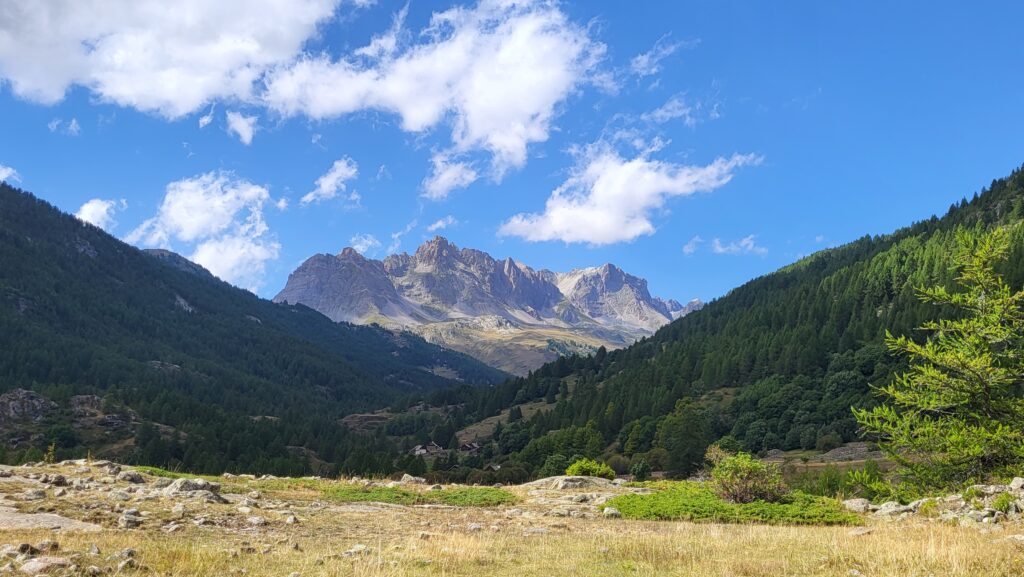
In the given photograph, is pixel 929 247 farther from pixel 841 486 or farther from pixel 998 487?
pixel 998 487

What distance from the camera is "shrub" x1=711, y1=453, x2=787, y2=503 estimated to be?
27203 mm

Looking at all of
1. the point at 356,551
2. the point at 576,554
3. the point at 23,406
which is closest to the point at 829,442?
the point at 576,554

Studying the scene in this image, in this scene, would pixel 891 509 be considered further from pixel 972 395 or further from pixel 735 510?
pixel 972 395

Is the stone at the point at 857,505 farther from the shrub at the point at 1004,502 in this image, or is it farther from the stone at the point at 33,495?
the stone at the point at 33,495

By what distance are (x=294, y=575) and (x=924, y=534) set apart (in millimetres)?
15854

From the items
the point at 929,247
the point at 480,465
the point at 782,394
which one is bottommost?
the point at 480,465

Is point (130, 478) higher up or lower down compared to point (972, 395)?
lower down

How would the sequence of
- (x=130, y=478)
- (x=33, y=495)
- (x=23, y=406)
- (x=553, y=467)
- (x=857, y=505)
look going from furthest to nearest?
(x=23, y=406) → (x=553, y=467) → (x=130, y=478) → (x=857, y=505) → (x=33, y=495)

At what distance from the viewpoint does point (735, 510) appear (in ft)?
80.2

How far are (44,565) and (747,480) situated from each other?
25.5 m

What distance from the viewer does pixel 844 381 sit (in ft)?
422

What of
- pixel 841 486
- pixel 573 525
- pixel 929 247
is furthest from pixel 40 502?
pixel 929 247

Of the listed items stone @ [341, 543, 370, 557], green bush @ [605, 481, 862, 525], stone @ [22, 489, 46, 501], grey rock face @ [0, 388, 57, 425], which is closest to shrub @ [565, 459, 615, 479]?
green bush @ [605, 481, 862, 525]

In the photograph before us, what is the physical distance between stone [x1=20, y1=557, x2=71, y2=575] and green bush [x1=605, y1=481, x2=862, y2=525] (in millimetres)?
19965
